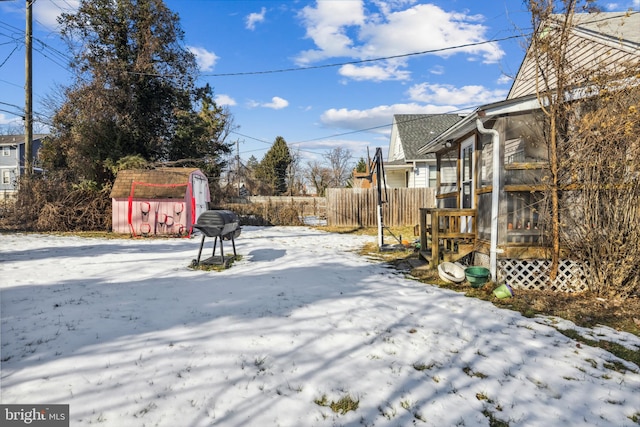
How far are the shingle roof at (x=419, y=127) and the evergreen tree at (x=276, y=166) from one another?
22.3 m

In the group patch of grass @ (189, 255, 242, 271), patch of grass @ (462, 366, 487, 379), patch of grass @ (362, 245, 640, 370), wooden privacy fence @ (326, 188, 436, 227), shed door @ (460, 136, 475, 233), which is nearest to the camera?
patch of grass @ (462, 366, 487, 379)

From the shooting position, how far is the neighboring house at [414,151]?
17.5 metres

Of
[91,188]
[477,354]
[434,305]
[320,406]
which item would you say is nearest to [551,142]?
[434,305]

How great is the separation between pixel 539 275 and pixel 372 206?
37.4 feet

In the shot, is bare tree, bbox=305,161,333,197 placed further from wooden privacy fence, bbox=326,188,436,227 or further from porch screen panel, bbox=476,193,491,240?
porch screen panel, bbox=476,193,491,240

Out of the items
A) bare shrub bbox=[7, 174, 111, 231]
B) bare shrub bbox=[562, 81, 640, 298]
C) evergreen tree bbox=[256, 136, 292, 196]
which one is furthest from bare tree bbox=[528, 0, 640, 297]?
evergreen tree bbox=[256, 136, 292, 196]

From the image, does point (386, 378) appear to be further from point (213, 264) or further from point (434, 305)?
point (213, 264)

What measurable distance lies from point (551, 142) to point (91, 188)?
16.9m

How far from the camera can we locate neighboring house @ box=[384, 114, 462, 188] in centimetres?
1750

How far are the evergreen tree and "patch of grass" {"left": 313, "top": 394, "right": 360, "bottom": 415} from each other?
39.1 meters

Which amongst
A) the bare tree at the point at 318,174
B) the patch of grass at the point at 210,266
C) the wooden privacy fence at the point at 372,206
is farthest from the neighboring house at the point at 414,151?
the bare tree at the point at 318,174

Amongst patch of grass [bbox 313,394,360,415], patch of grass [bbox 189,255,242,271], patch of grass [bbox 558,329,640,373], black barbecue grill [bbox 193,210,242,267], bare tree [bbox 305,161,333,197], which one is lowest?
patch of grass [bbox 558,329,640,373]

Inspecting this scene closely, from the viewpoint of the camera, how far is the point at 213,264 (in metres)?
6.79

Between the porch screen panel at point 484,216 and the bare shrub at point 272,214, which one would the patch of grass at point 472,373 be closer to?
the porch screen panel at point 484,216
